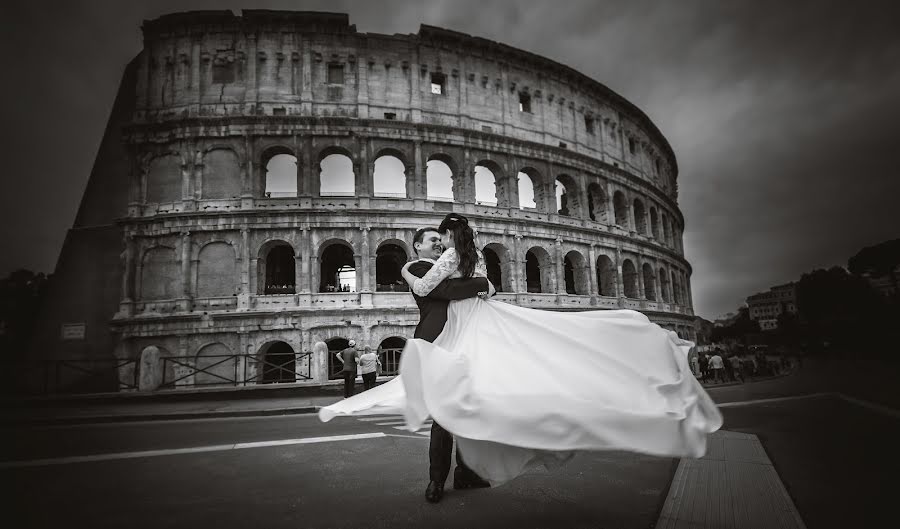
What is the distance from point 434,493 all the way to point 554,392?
119cm

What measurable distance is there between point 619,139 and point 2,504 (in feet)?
104

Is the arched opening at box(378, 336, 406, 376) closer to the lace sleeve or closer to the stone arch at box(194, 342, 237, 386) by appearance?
the stone arch at box(194, 342, 237, 386)

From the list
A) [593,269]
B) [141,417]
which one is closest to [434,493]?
[141,417]

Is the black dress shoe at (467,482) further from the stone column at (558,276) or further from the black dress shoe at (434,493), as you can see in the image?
the stone column at (558,276)

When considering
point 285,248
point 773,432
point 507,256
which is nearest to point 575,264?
point 507,256

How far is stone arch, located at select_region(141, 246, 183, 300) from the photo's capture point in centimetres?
1923

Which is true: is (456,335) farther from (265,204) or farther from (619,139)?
(619,139)

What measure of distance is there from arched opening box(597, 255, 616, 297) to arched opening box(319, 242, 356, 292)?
1436cm

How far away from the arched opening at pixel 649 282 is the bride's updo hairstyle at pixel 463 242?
27425 mm

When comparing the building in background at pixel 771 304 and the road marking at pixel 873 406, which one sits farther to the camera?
the building in background at pixel 771 304

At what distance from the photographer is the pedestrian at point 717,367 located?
1995cm

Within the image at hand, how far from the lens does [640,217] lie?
97.1ft

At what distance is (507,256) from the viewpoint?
22.0 m

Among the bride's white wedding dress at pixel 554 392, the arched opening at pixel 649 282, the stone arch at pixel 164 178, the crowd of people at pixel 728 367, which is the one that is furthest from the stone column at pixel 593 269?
the bride's white wedding dress at pixel 554 392
